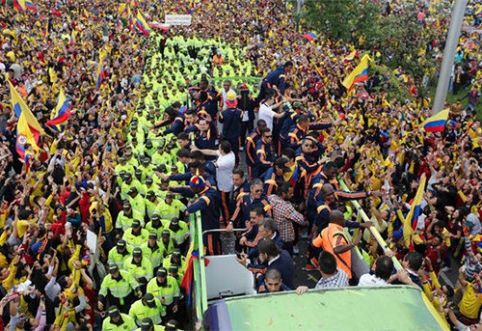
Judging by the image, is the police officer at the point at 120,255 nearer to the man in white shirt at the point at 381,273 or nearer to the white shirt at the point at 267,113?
the white shirt at the point at 267,113

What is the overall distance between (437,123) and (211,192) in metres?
6.22

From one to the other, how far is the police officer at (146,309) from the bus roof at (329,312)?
8.96 feet

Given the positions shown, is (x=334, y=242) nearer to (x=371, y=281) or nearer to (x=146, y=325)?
(x=371, y=281)

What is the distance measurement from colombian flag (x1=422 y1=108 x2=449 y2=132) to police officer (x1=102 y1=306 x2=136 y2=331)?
757 cm

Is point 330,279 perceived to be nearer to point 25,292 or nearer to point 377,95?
point 25,292

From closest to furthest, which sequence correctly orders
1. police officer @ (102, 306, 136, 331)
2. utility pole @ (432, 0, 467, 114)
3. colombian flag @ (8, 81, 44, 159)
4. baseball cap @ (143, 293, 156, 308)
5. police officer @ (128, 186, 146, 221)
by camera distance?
police officer @ (102, 306, 136, 331) → baseball cap @ (143, 293, 156, 308) → police officer @ (128, 186, 146, 221) → colombian flag @ (8, 81, 44, 159) → utility pole @ (432, 0, 467, 114)

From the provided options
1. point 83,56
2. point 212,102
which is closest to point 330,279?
point 212,102

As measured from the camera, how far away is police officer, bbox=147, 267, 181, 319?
634 centimetres

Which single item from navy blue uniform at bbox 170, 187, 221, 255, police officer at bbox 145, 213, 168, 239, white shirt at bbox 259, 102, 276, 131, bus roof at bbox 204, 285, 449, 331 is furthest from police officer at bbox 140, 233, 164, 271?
bus roof at bbox 204, 285, 449, 331

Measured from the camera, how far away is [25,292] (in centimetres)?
598

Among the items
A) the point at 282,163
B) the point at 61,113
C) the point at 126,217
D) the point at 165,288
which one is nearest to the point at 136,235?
the point at 126,217

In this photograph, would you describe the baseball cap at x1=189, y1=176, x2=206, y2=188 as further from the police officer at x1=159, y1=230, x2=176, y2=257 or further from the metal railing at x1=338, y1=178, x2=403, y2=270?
the metal railing at x1=338, y1=178, x2=403, y2=270

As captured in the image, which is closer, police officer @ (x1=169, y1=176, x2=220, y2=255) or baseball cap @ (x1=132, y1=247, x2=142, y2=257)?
police officer @ (x1=169, y1=176, x2=220, y2=255)

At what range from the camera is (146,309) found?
6141mm
